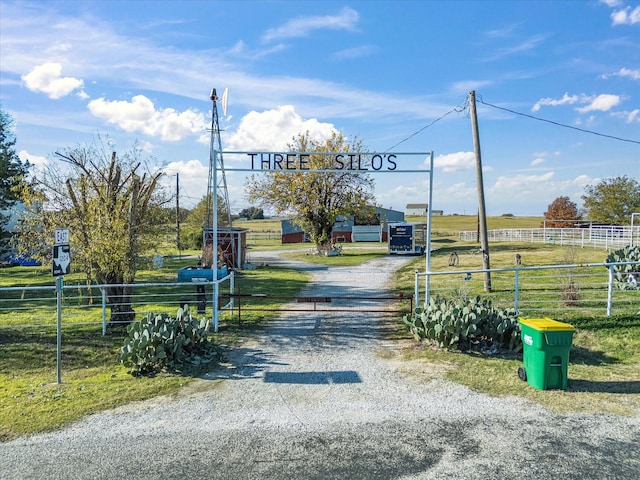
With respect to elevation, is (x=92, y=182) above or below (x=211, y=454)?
above

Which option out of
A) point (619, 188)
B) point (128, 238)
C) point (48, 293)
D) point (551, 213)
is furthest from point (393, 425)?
point (551, 213)

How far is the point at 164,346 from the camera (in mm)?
8352

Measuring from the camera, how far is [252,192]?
3825 centimetres

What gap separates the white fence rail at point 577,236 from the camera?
1019 inches

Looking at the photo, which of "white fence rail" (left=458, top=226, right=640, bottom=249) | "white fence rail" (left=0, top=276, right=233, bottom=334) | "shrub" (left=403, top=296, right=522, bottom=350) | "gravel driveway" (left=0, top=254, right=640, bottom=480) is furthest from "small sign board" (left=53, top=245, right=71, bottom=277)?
"white fence rail" (left=458, top=226, right=640, bottom=249)

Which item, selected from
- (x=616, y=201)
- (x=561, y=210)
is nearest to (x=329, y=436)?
(x=616, y=201)

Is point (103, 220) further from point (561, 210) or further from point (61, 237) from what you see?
point (561, 210)

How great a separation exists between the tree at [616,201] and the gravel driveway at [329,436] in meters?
51.8

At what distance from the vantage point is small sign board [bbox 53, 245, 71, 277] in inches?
310

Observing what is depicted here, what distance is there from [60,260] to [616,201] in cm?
5590

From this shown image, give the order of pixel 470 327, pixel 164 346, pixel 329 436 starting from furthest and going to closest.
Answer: pixel 470 327, pixel 164 346, pixel 329 436

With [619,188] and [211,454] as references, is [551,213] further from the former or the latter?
[211,454]

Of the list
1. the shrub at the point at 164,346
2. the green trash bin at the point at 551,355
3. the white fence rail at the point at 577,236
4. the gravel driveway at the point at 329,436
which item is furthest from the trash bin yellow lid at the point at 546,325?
the white fence rail at the point at 577,236

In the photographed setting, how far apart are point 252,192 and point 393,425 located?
3343 cm
